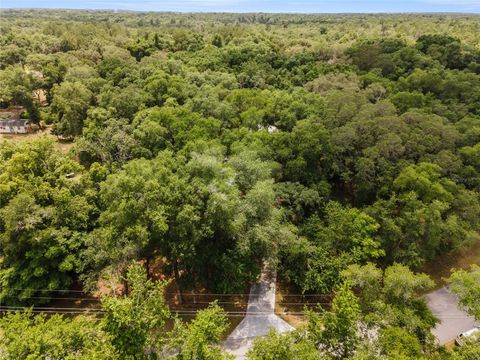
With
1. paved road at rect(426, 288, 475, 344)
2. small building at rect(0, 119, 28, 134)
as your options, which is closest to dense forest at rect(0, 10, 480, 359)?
paved road at rect(426, 288, 475, 344)

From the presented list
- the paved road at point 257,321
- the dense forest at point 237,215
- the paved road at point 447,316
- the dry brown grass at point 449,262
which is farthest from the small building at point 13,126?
the paved road at point 447,316

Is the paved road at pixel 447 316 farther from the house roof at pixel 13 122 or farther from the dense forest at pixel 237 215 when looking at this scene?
the house roof at pixel 13 122

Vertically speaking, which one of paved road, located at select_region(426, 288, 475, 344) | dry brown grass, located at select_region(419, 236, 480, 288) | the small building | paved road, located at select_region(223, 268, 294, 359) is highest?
the small building

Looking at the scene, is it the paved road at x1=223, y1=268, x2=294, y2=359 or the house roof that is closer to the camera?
the paved road at x1=223, y1=268, x2=294, y2=359

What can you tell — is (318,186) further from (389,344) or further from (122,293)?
(122,293)

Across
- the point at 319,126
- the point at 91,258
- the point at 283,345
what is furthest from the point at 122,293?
the point at 319,126

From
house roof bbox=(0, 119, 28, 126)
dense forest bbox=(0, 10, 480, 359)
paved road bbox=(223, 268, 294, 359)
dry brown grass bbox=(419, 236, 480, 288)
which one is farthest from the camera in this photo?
house roof bbox=(0, 119, 28, 126)

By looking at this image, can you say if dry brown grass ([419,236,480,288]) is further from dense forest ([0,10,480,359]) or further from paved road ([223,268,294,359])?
paved road ([223,268,294,359])
